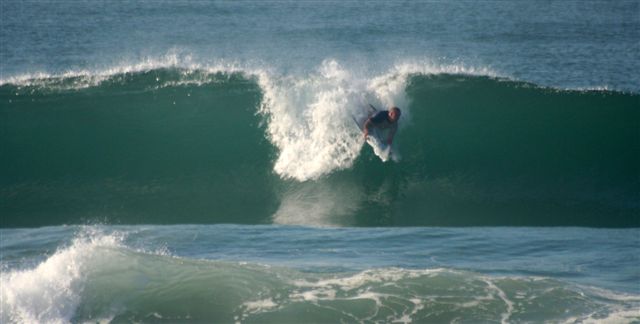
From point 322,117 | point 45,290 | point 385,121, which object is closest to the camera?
point 45,290

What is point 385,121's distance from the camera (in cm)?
1351

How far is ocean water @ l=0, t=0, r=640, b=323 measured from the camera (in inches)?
379

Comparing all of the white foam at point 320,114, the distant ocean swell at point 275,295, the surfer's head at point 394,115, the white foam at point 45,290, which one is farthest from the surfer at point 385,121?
the white foam at point 45,290

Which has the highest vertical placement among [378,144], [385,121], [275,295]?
[385,121]

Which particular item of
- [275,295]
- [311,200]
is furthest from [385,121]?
[275,295]

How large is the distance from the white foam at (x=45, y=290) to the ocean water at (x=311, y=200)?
1.0 inches

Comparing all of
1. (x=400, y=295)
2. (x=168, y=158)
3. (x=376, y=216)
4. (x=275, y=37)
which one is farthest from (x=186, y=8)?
(x=400, y=295)

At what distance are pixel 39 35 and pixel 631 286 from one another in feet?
91.1

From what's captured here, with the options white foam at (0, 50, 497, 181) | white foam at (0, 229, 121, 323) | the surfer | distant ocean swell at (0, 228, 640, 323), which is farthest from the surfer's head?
white foam at (0, 229, 121, 323)

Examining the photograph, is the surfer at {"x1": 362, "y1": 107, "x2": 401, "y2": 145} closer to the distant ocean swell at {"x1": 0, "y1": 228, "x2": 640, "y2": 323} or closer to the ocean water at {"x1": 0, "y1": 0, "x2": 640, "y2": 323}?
the ocean water at {"x1": 0, "y1": 0, "x2": 640, "y2": 323}

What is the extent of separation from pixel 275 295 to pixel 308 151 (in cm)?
465

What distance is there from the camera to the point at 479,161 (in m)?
14.4

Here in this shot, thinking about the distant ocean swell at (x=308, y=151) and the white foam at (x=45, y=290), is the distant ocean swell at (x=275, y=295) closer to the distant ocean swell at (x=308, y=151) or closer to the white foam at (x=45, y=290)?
the white foam at (x=45, y=290)

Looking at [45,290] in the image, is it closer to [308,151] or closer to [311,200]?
[311,200]
